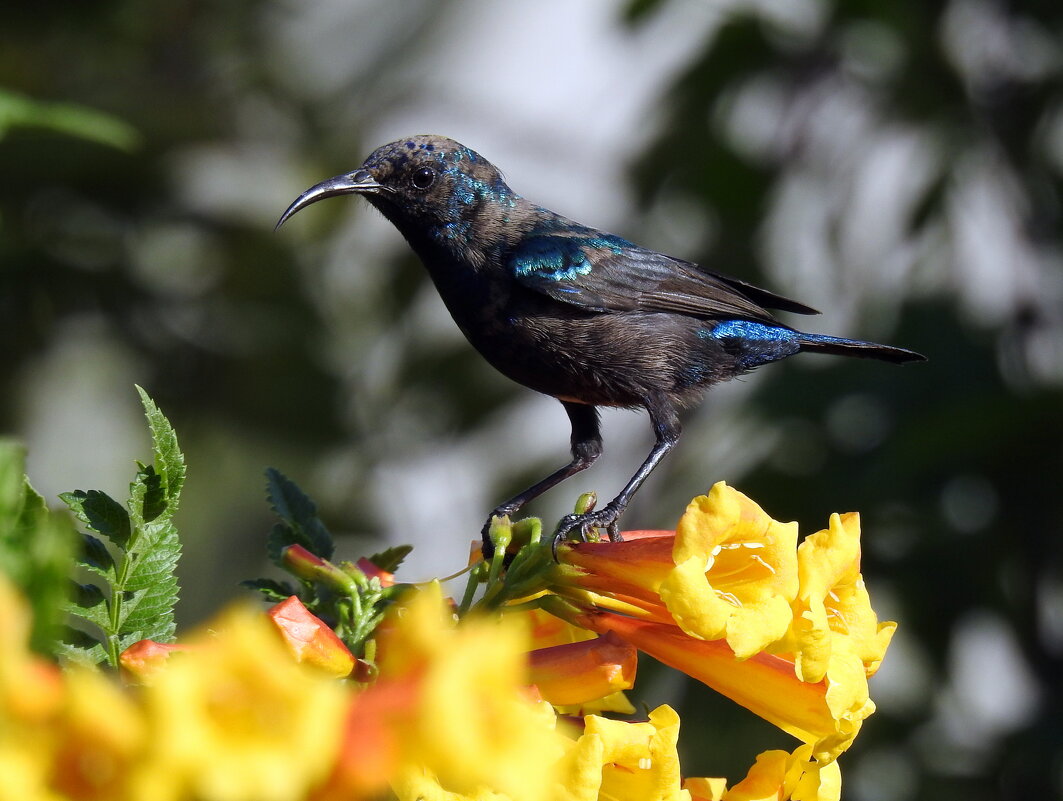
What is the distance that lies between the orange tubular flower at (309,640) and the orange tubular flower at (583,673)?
275 mm

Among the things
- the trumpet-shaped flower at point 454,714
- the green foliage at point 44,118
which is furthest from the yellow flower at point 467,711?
the green foliage at point 44,118

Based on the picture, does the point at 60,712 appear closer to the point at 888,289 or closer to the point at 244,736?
the point at 244,736

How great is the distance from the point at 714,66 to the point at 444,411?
70.1 inches

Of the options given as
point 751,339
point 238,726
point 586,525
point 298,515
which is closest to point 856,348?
point 751,339

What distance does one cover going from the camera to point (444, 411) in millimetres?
4953

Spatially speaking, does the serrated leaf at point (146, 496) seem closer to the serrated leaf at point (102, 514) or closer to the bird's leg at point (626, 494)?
the serrated leaf at point (102, 514)

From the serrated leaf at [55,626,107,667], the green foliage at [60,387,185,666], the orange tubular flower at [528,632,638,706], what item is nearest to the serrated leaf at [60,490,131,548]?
the green foliage at [60,387,185,666]

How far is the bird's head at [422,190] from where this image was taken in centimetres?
259

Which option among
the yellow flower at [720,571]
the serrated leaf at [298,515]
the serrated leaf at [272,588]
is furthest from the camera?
the serrated leaf at [298,515]

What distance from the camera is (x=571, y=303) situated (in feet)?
8.38

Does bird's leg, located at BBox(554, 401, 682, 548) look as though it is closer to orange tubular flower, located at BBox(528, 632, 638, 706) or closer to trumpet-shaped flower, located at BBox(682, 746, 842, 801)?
orange tubular flower, located at BBox(528, 632, 638, 706)

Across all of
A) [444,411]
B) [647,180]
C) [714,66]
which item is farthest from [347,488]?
[714,66]

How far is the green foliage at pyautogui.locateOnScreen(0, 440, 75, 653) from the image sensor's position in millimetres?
889

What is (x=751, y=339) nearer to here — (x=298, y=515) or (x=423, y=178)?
(x=423, y=178)
